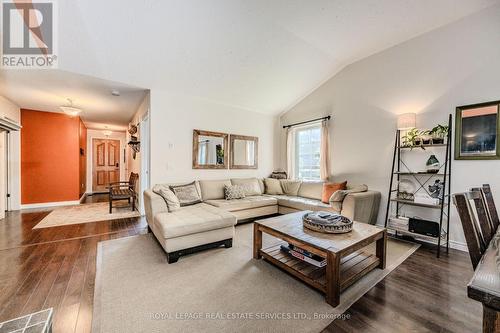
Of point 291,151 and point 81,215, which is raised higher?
point 291,151

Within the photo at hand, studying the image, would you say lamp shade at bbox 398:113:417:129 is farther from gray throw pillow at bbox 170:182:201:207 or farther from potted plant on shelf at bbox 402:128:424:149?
gray throw pillow at bbox 170:182:201:207

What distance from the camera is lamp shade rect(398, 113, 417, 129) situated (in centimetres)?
323

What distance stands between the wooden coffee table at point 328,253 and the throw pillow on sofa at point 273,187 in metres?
2.34

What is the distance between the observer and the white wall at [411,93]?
2785mm

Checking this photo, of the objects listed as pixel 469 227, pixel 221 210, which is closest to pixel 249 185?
pixel 221 210

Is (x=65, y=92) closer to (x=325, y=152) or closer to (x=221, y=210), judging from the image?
(x=221, y=210)

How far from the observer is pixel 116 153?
850 cm

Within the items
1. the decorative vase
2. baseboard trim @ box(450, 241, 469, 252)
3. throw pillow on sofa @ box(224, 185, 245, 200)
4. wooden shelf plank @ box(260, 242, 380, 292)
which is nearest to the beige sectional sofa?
throw pillow on sofa @ box(224, 185, 245, 200)

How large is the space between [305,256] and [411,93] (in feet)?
10.5

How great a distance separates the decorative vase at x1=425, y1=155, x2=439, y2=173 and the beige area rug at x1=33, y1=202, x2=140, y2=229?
216 inches

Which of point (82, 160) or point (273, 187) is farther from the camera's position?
point (82, 160)

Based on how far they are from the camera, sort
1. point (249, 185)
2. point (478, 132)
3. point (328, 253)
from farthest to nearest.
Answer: point (249, 185)
point (478, 132)
point (328, 253)

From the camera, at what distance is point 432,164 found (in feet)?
10.1

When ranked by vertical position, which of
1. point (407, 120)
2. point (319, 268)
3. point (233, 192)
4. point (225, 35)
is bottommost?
point (319, 268)
